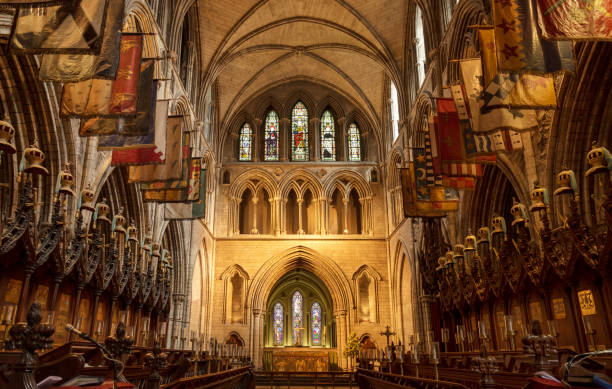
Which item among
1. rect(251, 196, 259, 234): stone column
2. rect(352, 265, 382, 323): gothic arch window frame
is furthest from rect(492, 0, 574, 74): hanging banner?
rect(251, 196, 259, 234): stone column

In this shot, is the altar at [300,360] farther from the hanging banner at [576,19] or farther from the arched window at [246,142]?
the hanging banner at [576,19]

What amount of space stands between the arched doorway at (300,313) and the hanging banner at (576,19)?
22.5 metres

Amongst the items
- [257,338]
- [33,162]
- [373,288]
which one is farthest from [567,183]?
[257,338]

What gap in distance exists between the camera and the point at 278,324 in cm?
2748

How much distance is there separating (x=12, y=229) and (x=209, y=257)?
14.2 metres

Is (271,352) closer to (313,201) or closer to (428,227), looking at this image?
(313,201)

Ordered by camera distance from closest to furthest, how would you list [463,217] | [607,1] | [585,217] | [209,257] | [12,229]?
[607,1]
[12,229]
[585,217]
[463,217]
[209,257]

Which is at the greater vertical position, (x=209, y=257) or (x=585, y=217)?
(x=209, y=257)

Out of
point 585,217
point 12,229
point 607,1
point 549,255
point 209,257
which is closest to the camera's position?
point 607,1

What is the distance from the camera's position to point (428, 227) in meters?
14.3

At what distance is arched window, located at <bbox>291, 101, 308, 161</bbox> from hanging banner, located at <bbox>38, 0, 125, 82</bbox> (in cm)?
1794

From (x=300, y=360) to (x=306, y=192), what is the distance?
7.91 metres

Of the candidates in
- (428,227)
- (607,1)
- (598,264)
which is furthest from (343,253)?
(607,1)

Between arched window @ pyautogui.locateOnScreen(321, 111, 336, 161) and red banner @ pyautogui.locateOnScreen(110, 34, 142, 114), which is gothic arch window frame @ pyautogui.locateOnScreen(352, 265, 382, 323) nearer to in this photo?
arched window @ pyautogui.locateOnScreen(321, 111, 336, 161)
